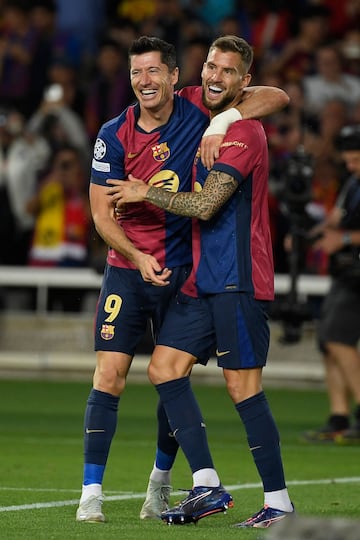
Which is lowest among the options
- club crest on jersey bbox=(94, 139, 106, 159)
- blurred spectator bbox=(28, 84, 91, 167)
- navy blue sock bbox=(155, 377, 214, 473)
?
navy blue sock bbox=(155, 377, 214, 473)

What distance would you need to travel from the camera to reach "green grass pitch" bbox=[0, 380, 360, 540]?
7.57m

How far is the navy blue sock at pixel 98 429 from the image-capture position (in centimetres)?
786

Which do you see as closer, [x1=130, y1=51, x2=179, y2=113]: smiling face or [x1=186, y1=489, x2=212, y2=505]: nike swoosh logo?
[x1=186, y1=489, x2=212, y2=505]: nike swoosh logo

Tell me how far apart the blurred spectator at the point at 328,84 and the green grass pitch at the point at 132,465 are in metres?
3.76

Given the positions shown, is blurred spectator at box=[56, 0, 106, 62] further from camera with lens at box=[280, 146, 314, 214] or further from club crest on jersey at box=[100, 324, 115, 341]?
club crest on jersey at box=[100, 324, 115, 341]

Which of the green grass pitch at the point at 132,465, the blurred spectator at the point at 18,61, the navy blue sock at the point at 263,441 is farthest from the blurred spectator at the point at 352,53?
the navy blue sock at the point at 263,441

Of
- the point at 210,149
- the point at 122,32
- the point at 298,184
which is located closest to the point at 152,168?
the point at 210,149

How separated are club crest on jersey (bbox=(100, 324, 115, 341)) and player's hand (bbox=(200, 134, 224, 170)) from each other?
1.00 m

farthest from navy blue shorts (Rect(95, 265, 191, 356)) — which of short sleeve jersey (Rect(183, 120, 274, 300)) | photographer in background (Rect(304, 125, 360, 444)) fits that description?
photographer in background (Rect(304, 125, 360, 444))

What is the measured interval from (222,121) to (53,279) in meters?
9.44

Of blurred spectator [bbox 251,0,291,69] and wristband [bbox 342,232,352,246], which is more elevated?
blurred spectator [bbox 251,0,291,69]

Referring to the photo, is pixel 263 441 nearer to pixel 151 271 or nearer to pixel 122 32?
pixel 151 271

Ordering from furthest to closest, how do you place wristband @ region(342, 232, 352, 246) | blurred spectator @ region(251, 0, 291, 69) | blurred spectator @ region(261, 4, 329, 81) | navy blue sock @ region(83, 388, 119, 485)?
blurred spectator @ region(251, 0, 291, 69)
blurred spectator @ region(261, 4, 329, 81)
wristband @ region(342, 232, 352, 246)
navy blue sock @ region(83, 388, 119, 485)

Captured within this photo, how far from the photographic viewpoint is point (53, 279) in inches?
673
